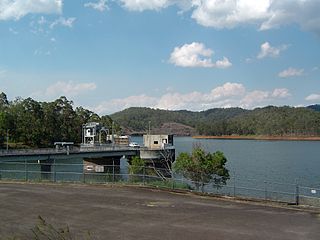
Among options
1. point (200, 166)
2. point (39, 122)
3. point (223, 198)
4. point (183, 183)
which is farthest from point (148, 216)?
point (39, 122)

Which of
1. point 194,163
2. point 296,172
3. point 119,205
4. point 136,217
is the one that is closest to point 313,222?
point 136,217

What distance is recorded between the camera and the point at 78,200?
20844 mm

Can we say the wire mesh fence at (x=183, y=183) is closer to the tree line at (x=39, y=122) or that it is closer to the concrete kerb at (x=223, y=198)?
the concrete kerb at (x=223, y=198)

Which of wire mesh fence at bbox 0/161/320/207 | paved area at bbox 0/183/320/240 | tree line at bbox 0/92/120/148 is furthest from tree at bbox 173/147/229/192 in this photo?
tree line at bbox 0/92/120/148

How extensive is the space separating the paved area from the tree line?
10186cm

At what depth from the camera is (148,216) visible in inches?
663

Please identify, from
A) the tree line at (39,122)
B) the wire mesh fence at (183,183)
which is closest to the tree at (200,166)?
the wire mesh fence at (183,183)

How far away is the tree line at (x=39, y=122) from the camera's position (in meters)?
124

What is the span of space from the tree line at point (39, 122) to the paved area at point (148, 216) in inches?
4010

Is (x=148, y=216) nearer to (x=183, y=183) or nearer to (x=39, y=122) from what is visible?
(x=183, y=183)

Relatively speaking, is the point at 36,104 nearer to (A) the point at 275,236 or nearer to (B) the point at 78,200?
(B) the point at 78,200

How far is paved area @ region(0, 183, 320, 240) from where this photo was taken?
1412cm

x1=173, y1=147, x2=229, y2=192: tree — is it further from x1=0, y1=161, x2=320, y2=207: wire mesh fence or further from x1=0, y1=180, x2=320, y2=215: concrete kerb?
x1=0, y1=180, x2=320, y2=215: concrete kerb

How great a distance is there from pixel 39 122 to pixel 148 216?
4730 inches
